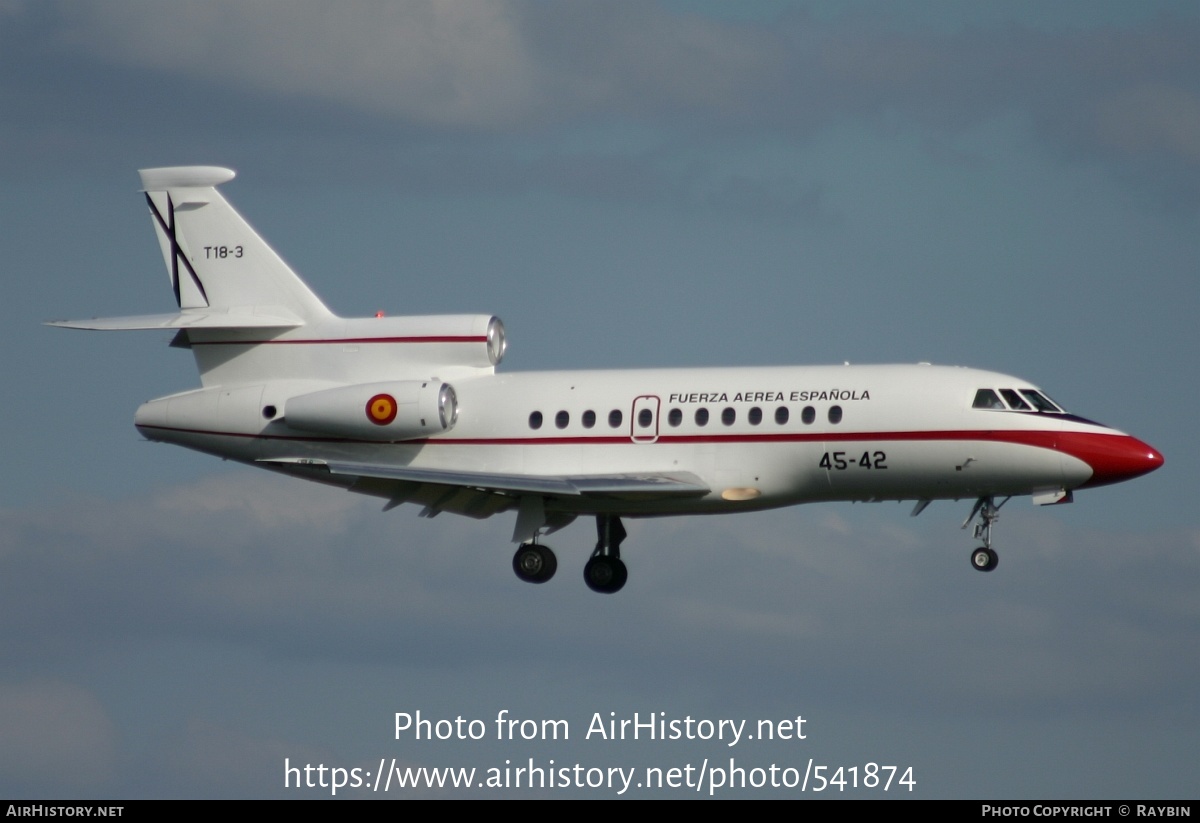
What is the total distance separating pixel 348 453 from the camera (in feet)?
165

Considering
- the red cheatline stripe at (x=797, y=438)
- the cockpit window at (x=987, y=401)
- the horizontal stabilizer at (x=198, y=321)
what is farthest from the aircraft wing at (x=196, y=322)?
the cockpit window at (x=987, y=401)

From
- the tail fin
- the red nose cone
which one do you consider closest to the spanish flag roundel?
the tail fin

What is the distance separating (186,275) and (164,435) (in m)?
4.60

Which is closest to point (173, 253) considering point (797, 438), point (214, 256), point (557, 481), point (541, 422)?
point (214, 256)

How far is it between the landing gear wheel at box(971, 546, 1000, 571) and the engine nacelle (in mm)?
13592

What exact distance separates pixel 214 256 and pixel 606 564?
539 inches

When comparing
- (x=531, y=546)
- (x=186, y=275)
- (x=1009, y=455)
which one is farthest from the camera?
(x=186, y=275)

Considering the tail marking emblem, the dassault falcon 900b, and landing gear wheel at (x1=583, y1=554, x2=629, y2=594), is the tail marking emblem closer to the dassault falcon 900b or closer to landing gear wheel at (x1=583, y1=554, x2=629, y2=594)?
the dassault falcon 900b

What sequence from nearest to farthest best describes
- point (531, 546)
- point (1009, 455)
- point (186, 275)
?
1. point (1009, 455)
2. point (531, 546)
3. point (186, 275)

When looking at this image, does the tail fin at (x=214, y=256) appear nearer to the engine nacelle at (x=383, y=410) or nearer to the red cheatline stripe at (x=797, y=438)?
the engine nacelle at (x=383, y=410)

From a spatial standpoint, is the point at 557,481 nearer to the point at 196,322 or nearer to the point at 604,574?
the point at 604,574

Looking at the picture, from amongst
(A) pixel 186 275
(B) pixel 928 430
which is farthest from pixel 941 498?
(A) pixel 186 275

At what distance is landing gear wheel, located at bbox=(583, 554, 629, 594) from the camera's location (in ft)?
168

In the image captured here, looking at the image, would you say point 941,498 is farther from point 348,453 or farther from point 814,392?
point 348,453
